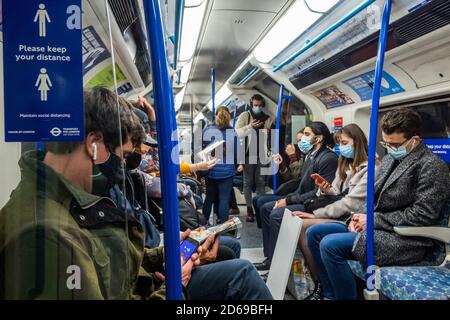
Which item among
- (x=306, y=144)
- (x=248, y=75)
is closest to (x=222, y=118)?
(x=306, y=144)

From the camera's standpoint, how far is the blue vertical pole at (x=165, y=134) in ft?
2.53

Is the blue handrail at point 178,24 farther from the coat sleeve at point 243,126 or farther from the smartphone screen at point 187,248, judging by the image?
the smartphone screen at point 187,248

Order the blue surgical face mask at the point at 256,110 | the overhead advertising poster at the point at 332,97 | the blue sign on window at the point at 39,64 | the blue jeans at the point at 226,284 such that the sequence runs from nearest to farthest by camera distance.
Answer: the blue sign on window at the point at 39,64, the blue jeans at the point at 226,284, the overhead advertising poster at the point at 332,97, the blue surgical face mask at the point at 256,110

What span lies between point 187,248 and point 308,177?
2.11 m

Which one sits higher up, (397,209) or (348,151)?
(348,151)

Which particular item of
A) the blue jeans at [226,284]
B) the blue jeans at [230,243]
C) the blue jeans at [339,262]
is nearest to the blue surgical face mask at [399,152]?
the blue jeans at [339,262]

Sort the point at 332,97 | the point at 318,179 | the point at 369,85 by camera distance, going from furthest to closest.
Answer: the point at 332,97, the point at 369,85, the point at 318,179

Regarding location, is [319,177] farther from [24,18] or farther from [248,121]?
[24,18]

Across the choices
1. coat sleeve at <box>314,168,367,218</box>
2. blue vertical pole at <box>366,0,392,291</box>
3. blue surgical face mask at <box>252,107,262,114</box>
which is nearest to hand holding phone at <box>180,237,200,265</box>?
blue vertical pole at <box>366,0,392,291</box>

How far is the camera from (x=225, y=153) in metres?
4.12

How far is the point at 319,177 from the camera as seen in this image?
284 centimetres

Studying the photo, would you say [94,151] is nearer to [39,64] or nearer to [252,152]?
[39,64]

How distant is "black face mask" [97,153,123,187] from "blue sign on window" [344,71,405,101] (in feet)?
10.5

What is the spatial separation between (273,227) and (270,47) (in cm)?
231
